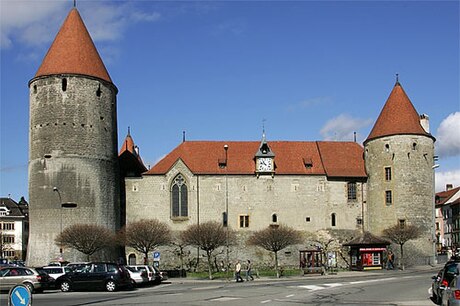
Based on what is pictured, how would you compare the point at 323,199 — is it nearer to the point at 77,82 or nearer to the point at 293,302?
the point at 77,82

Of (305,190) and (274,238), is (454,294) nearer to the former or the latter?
(274,238)

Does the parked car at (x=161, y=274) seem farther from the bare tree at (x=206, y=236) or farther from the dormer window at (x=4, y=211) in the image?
the dormer window at (x=4, y=211)

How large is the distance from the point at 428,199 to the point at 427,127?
8.11m

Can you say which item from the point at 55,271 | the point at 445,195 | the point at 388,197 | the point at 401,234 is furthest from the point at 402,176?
the point at 445,195

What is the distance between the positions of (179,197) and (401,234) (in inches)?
861

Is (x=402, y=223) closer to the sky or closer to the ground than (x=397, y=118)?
closer to the ground

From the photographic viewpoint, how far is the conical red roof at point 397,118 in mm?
65062

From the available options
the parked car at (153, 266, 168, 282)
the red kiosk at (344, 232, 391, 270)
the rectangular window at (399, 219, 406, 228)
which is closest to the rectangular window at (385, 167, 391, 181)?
the rectangular window at (399, 219, 406, 228)

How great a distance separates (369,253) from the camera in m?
57.8

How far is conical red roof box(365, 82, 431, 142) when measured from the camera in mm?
65062

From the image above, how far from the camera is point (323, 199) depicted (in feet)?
217

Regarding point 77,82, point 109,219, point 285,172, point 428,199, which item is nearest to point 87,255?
point 109,219

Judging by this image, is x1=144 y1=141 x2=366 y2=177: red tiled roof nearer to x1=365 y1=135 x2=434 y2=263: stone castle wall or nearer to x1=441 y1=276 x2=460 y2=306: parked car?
x1=365 y1=135 x2=434 y2=263: stone castle wall

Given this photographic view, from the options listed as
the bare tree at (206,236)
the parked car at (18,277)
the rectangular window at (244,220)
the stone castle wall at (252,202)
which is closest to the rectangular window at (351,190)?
the stone castle wall at (252,202)
